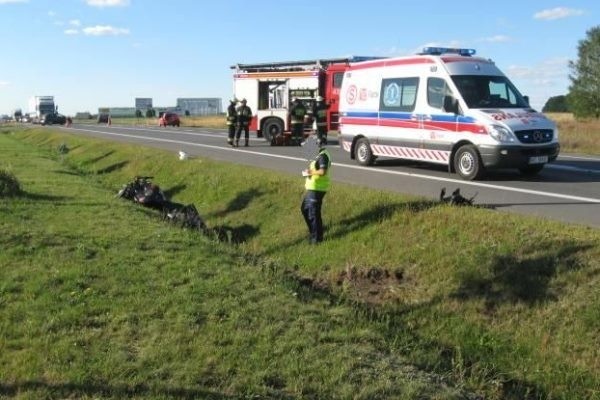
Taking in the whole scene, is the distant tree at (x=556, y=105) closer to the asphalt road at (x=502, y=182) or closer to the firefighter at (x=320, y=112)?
the firefighter at (x=320, y=112)

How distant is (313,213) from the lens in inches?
419

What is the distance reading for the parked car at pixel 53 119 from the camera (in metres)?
73.5

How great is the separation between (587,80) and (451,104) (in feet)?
261

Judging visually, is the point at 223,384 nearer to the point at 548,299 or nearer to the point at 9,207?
the point at 548,299

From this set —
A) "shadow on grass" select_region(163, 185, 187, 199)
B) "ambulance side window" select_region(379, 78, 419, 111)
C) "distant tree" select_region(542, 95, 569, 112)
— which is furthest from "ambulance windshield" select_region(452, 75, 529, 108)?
"distant tree" select_region(542, 95, 569, 112)

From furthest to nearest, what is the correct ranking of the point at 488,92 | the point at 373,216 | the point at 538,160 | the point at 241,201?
the point at 241,201, the point at 488,92, the point at 538,160, the point at 373,216

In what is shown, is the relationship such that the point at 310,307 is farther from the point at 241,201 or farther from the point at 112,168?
the point at 112,168

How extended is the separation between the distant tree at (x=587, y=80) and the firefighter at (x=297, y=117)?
66.0m

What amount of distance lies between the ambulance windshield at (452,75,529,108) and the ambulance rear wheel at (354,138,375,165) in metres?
3.54

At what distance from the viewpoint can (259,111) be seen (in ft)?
90.7

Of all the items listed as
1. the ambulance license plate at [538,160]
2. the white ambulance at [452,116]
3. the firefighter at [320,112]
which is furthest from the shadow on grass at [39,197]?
the firefighter at [320,112]

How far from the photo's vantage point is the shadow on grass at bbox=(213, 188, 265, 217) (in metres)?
14.2

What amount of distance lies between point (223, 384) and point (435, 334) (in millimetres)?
3306

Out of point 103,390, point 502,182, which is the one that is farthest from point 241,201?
point 103,390
